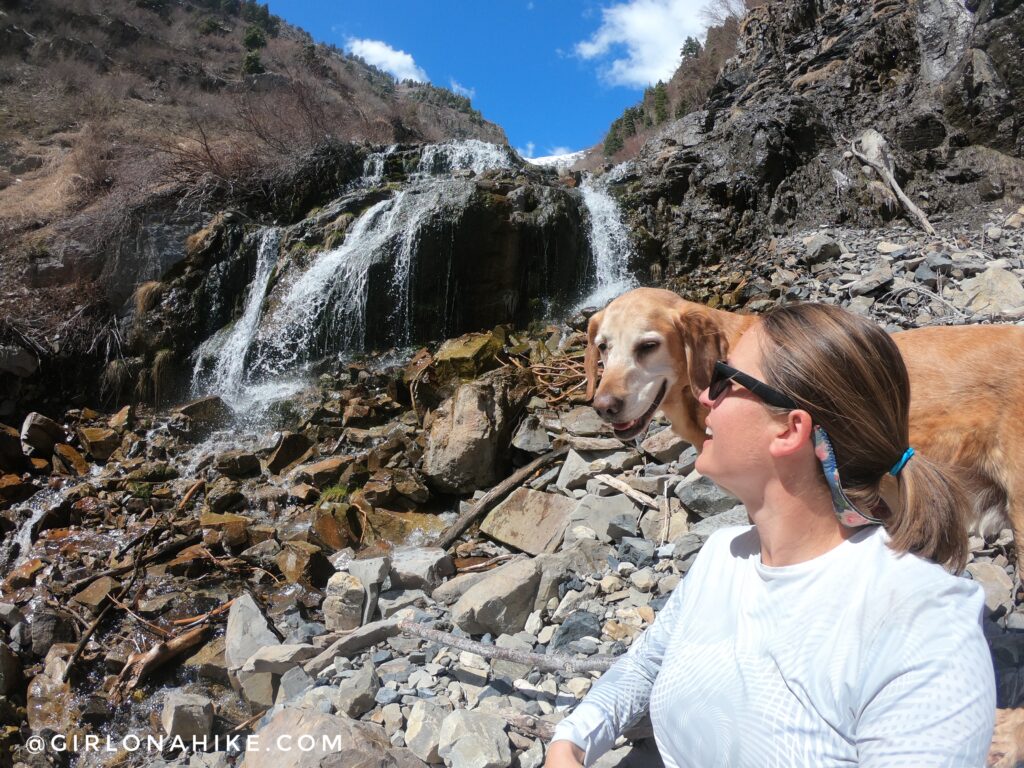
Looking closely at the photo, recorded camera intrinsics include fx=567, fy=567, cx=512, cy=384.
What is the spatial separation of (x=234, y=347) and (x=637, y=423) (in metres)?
10.8

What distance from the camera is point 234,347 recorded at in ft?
37.5

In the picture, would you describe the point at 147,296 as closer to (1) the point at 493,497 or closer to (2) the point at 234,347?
(2) the point at 234,347

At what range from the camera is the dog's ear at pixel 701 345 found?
247 cm

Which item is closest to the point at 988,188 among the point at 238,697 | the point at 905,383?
the point at 905,383

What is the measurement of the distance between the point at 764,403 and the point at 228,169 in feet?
54.9

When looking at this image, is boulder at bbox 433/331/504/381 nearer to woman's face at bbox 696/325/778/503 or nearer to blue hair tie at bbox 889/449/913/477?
woman's face at bbox 696/325/778/503

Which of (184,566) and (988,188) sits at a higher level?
(988,188)

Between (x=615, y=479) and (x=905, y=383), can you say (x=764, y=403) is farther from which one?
(x=615, y=479)

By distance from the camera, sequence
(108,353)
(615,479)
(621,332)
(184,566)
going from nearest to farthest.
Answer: (621,332) → (615,479) → (184,566) → (108,353)

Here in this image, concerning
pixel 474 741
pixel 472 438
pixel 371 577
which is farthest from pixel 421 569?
pixel 474 741

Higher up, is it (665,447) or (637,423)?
(637,423)

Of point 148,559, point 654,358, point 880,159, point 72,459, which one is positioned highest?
point 880,159

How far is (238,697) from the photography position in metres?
3.85

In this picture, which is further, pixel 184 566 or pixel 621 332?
pixel 184 566
